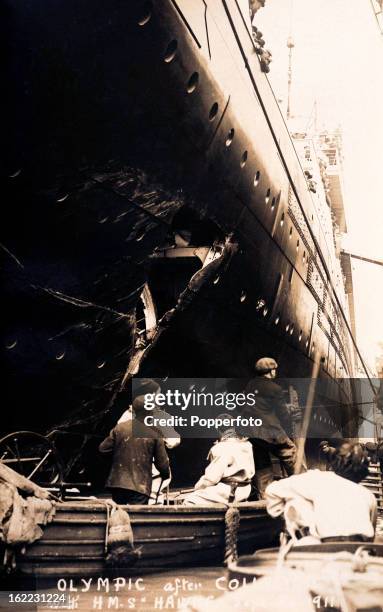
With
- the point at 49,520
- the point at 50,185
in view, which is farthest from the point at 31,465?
the point at 50,185

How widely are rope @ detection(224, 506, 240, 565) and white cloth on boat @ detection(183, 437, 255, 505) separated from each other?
353 millimetres

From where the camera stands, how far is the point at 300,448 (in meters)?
5.42

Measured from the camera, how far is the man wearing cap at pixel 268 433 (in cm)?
464

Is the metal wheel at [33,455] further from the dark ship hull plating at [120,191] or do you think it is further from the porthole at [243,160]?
the porthole at [243,160]

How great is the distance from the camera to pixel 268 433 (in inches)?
181

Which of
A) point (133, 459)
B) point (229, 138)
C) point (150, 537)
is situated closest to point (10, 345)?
point (133, 459)

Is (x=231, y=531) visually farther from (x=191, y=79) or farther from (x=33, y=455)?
(x=191, y=79)

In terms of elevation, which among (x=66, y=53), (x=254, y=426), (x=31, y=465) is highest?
(x=66, y=53)

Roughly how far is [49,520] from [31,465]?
1.15 meters

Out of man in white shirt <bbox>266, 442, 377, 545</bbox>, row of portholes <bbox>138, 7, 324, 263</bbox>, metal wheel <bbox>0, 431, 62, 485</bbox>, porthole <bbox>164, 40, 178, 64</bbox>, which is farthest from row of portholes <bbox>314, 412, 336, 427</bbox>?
porthole <bbox>164, 40, 178, 64</bbox>

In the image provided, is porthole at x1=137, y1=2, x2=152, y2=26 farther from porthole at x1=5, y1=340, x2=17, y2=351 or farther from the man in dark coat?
the man in dark coat

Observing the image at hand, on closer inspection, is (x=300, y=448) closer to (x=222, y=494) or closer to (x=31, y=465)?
(x=222, y=494)

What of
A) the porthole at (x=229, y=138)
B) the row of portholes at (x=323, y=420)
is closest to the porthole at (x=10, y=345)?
the porthole at (x=229, y=138)

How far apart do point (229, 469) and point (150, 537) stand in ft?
2.98
